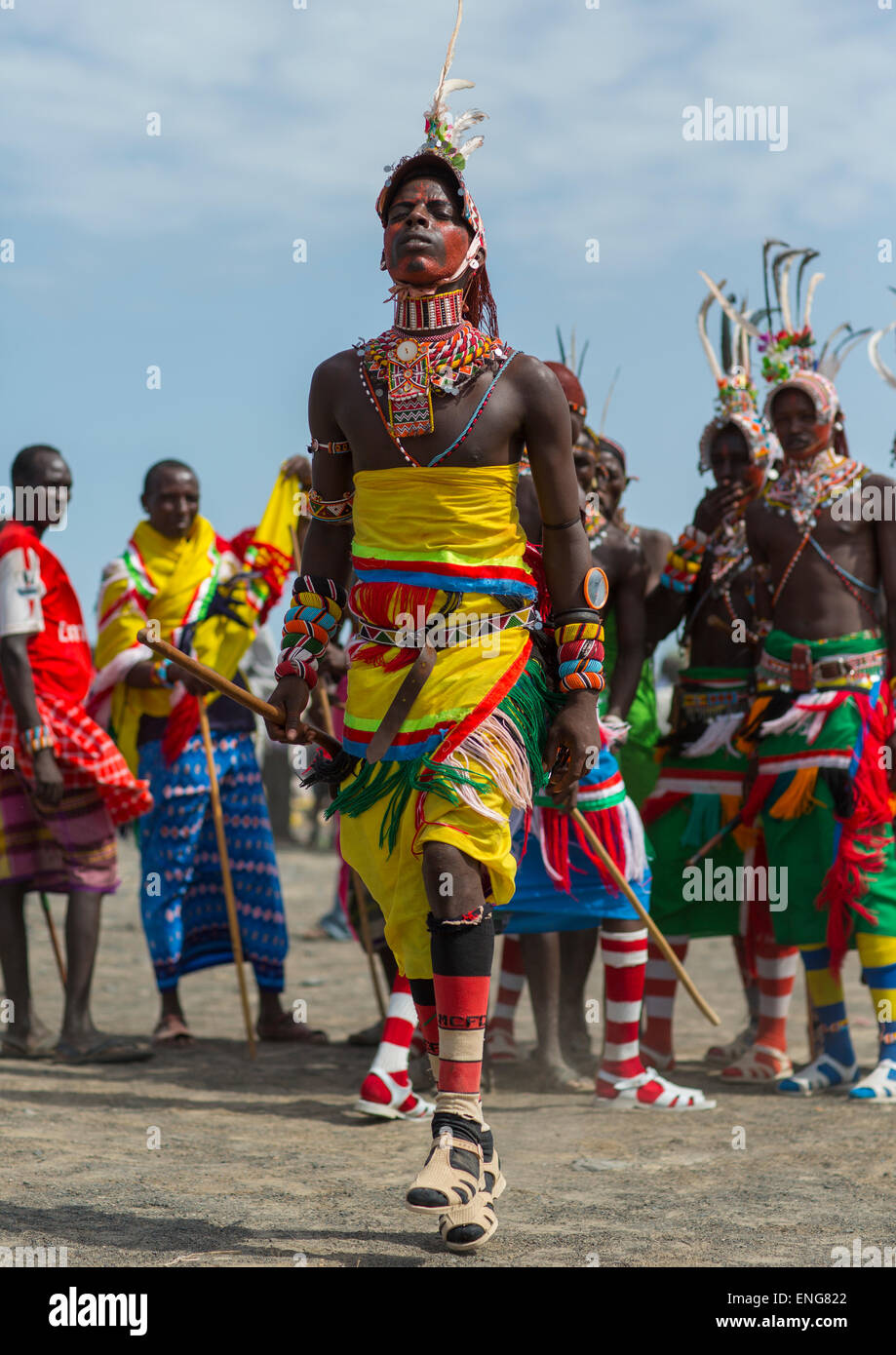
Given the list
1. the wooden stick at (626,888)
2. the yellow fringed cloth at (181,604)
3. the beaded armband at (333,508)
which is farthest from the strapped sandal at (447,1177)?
the yellow fringed cloth at (181,604)

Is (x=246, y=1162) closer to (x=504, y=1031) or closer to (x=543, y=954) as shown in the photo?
(x=543, y=954)

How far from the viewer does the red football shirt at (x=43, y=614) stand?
19.9 ft

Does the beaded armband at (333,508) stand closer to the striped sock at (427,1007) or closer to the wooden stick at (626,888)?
the striped sock at (427,1007)

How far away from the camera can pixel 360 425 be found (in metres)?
3.68

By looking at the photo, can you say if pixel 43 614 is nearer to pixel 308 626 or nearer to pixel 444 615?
pixel 308 626

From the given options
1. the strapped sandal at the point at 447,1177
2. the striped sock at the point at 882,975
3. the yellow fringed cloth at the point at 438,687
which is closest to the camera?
the strapped sandal at the point at 447,1177

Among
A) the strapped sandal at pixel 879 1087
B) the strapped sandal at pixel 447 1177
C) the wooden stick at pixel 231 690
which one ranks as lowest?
the strapped sandal at pixel 879 1087

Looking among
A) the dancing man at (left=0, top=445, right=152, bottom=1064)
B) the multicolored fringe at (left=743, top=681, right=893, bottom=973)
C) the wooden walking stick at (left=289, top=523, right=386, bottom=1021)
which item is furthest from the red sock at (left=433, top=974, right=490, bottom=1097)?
the dancing man at (left=0, top=445, right=152, bottom=1064)

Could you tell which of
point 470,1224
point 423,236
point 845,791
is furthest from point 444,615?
point 845,791

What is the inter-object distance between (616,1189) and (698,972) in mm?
6404

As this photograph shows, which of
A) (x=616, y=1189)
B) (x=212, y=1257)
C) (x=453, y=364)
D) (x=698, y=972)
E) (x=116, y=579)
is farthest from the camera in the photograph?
(x=698, y=972)

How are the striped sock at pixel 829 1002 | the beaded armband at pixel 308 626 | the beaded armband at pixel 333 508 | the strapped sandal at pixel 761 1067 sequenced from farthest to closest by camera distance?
the strapped sandal at pixel 761 1067 < the striped sock at pixel 829 1002 < the beaded armband at pixel 333 508 < the beaded armband at pixel 308 626

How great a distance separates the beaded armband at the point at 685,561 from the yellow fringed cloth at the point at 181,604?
1726mm
